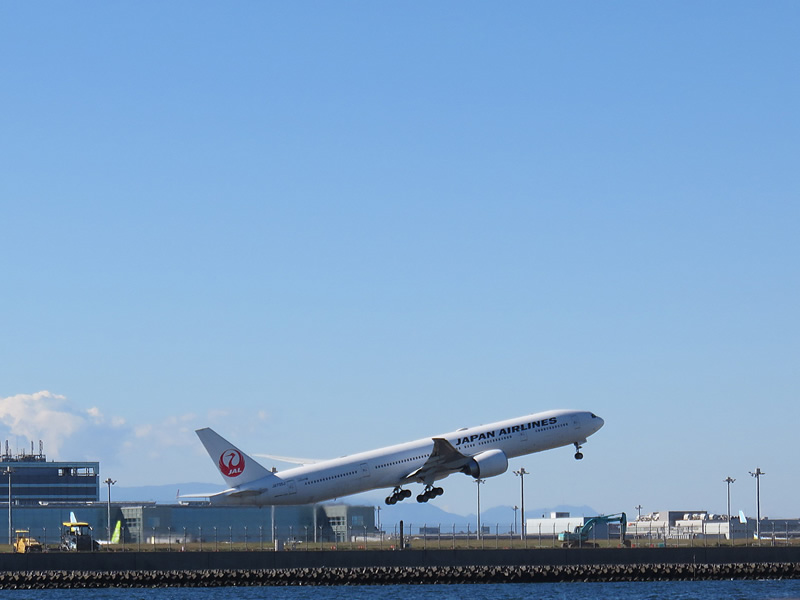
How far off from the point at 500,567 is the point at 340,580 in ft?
39.6

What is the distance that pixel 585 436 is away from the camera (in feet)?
352

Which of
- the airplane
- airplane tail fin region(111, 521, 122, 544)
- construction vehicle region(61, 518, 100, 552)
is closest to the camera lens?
the airplane

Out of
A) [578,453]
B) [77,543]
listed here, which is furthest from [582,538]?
[77,543]

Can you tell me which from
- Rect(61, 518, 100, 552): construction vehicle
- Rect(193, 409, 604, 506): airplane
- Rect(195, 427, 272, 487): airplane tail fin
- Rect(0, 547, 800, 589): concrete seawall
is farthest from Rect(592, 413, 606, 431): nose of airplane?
Rect(61, 518, 100, 552): construction vehicle

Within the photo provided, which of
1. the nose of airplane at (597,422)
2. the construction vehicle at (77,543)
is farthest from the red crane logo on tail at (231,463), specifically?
the nose of airplane at (597,422)

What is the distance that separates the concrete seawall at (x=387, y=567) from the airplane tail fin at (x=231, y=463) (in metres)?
7.10

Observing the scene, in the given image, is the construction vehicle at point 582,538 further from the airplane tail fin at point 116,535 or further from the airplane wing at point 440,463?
the airplane tail fin at point 116,535

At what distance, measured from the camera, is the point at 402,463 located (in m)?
102

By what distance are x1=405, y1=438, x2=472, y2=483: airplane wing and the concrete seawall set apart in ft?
20.4

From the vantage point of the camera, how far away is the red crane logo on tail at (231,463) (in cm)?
9844

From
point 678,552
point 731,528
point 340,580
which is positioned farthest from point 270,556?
point 731,528

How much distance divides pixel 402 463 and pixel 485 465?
613cm

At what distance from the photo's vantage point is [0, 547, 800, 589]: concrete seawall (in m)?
98.8

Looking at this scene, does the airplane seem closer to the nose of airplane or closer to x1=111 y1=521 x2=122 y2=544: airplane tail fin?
the nose of airplane
